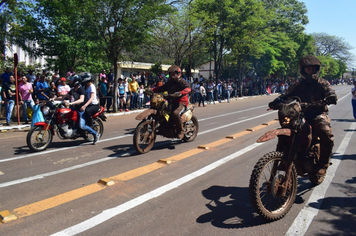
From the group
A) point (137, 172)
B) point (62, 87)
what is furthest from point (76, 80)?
point (62, 87)

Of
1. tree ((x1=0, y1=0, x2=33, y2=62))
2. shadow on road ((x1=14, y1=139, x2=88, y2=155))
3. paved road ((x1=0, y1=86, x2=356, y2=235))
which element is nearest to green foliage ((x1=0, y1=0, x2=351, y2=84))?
tree ((x1=0, y1=0, x2=33, y2=62))

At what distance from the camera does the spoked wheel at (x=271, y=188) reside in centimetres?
371

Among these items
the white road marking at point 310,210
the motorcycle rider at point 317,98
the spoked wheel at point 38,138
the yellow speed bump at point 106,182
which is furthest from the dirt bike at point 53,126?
the white road marking at point 310,210

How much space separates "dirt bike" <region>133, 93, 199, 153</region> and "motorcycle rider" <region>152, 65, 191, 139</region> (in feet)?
0.42

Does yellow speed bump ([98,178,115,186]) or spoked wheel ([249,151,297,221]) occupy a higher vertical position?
spoked wheel ([249,151,297,221])

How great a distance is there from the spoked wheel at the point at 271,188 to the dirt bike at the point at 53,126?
17.7 ft

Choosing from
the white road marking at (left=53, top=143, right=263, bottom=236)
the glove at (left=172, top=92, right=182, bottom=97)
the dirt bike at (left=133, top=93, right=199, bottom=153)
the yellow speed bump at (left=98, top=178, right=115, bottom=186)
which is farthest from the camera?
the glove at (left=172, top=92, right=182, bottom=97)

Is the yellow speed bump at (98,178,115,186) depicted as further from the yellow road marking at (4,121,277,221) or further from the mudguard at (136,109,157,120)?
the mudguard at (136,109,157,120)

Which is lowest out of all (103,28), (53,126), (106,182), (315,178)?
(106,182)

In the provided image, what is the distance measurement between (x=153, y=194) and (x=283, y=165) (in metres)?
1.90

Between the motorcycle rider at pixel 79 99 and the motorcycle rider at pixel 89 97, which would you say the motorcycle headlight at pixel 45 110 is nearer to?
the motorcycle rider at pixel 79 99

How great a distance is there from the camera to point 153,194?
4.72 meters

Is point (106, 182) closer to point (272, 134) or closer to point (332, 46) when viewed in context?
point (272, 134)

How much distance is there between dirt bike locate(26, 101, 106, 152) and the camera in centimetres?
735
